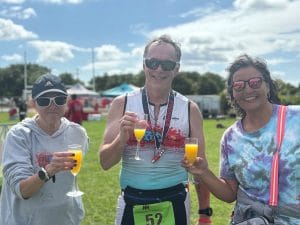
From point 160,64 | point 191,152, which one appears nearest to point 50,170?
point 191,152

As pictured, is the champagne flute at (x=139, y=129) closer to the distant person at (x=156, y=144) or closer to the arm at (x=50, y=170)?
the distant person at (x=156, y=144)

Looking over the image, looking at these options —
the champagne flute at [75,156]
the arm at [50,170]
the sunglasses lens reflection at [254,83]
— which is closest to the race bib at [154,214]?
the champagne flute at [75,156]

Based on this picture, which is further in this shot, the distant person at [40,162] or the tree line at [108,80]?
the tree line at [108,80]

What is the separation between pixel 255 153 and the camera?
10.4 feet

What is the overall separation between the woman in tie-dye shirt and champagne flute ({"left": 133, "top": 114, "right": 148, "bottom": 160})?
0.41 meters

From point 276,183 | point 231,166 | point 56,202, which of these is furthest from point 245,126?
point 56,202

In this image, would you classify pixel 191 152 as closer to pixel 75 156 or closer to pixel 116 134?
pixel 116 134

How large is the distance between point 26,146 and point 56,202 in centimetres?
52

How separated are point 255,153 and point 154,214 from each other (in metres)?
0.98

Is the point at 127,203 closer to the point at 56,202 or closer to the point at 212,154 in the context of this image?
the point at 56,202

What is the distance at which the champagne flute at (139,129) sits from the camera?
11.0ft

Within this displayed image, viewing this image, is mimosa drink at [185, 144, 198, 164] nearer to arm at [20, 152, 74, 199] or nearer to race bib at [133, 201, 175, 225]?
race bib at [133, 201, 175, 225]

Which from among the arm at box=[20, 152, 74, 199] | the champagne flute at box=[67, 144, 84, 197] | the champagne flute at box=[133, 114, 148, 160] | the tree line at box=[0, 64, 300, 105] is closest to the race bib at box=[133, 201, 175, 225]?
the champagne flute at box=[133, 114, 148, 160]

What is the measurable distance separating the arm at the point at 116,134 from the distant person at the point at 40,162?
1.00 feet
